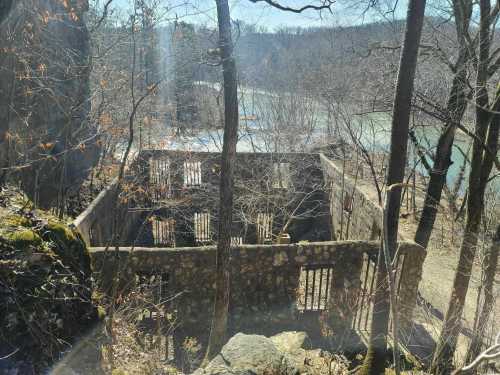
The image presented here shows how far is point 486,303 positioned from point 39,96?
10598 mm

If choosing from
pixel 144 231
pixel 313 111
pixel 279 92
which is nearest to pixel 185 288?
pixel 144 231

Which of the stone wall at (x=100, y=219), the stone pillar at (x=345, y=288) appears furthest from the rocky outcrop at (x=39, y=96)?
the stone pillar at (x=345, y=288)

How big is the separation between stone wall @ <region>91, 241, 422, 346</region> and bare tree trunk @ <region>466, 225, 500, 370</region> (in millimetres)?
1174

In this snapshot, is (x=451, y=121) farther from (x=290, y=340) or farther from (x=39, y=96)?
(x=39, y=96)

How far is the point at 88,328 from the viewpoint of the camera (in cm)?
424

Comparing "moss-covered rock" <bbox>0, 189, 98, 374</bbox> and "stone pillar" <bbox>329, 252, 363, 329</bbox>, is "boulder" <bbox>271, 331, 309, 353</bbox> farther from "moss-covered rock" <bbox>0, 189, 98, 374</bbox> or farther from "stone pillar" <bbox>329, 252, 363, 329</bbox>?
"moss-covered rock" <bbox>0, 189, 98, 374</bbox>

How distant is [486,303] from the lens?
20.8ft

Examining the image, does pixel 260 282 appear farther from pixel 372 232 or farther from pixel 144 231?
pixel 144 231

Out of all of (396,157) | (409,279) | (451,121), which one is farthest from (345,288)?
(451,121)

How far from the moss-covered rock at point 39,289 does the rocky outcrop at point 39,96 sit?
1.80 metres

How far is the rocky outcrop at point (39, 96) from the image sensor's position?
6.85 m

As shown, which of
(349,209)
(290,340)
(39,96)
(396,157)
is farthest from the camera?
(349,209)

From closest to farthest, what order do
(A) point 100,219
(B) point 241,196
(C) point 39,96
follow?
(C) point 39,96 → (A) point 100,219 → (B) point 241,196

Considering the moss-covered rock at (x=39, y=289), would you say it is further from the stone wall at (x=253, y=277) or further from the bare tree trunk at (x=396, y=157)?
the bare tree trunk at (x=396, y=157)
